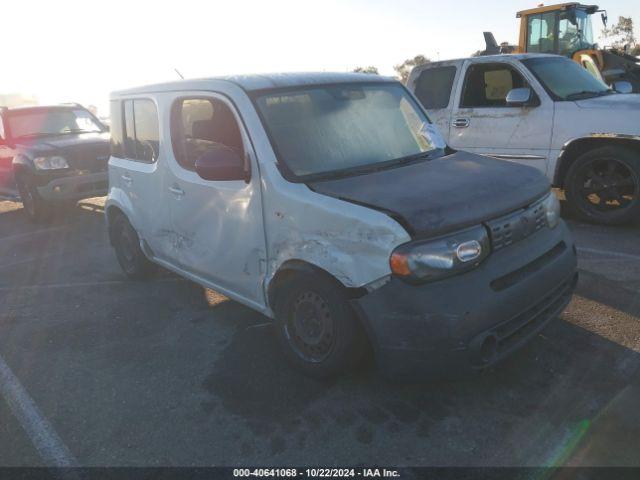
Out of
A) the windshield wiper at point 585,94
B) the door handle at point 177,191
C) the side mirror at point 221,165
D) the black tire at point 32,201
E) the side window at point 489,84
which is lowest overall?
the black tire at point 32,201

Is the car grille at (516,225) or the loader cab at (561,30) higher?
the loader cab at (561,30)

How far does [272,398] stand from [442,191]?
157cm

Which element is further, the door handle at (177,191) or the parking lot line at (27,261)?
the parking lot line at (27,261)

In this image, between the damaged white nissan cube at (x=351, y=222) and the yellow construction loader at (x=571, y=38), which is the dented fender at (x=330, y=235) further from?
the yellow construction loader at (x=571, y=38)

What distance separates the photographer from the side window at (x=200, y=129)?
135 inches

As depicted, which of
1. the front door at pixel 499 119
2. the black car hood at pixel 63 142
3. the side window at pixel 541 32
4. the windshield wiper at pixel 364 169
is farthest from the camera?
the side window at pixel 541 32

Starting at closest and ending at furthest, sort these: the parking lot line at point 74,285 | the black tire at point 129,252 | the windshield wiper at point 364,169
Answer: the windshield wiper at point 364,169 < the black tire at point 129,252 < the parking lot line at point 74,285

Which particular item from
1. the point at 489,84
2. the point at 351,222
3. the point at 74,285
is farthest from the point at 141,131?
the point at 489,84

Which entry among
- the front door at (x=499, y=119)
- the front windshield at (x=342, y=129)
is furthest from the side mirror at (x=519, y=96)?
the front windshield at (x=342, y=129)

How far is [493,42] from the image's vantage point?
9547mm

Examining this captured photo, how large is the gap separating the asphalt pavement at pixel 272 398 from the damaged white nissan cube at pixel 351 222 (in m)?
0.34

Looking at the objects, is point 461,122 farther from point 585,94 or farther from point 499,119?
point 585,94

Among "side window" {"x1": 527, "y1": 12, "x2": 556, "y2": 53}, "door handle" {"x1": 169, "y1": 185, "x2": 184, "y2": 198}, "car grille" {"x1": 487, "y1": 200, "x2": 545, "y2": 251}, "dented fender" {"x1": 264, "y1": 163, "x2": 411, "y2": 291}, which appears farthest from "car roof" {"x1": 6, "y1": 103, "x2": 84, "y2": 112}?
"side window" {"x1": 527, "y1": 12, "x2": 556, "y2": 53}

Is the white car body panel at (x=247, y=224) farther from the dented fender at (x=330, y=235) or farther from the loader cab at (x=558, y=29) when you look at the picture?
the loader cab at (x=558, y=29)
